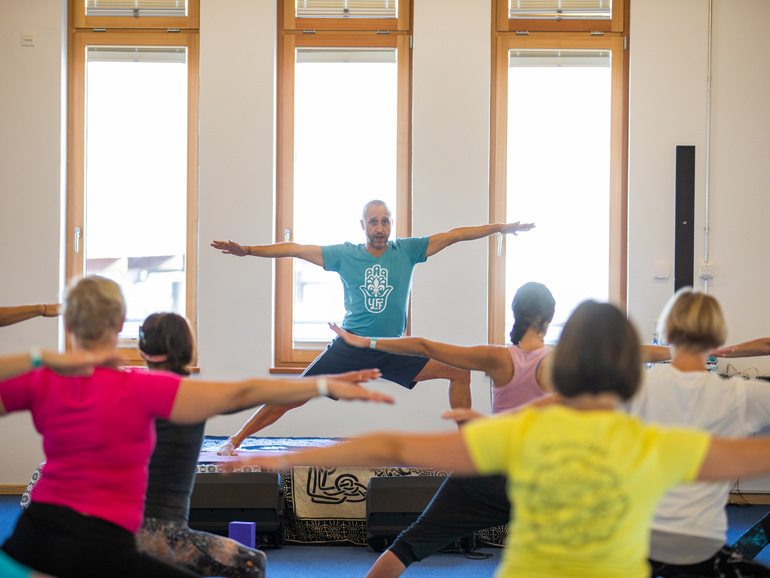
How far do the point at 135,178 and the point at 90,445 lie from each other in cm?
383

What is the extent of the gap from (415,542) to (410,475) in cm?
137

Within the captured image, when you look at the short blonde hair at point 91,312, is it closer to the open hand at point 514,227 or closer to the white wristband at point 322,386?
the white wristband at point 322,386

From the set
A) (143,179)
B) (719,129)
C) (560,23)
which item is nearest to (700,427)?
(719,129)

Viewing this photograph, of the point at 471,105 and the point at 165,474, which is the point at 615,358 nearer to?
the point at 165,474

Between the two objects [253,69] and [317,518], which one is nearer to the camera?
[317,518]

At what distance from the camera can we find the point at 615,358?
1.26 metres

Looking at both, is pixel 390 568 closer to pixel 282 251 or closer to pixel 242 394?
pixel 242 394

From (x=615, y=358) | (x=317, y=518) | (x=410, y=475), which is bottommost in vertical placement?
(x=317, y=518)

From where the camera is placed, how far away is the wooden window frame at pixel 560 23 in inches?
193

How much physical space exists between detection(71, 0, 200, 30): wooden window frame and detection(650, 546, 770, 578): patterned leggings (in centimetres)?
446

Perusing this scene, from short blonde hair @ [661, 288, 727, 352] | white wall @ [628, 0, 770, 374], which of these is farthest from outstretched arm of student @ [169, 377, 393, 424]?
white wall @ [628, 0, 770, 374]

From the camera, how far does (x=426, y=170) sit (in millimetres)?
4793

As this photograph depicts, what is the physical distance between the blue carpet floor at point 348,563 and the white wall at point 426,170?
118 centimetres

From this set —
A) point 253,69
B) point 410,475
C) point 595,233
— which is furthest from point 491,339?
point 253,69
